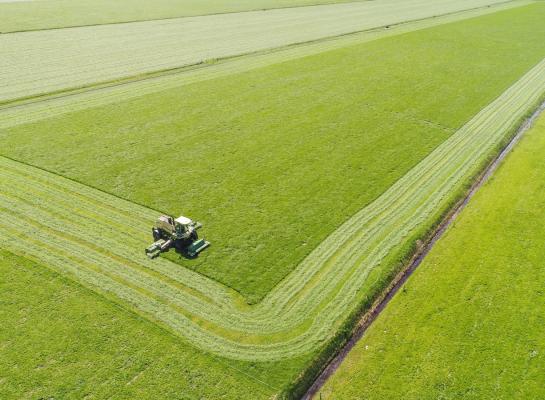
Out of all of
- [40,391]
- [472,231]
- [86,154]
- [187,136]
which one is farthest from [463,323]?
[86,154]

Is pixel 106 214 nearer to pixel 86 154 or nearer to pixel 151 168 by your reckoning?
pixel 151 168

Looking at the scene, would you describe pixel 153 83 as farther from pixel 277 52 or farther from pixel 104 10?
pixel 104 10

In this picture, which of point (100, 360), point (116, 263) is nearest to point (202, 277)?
point (116, 263)

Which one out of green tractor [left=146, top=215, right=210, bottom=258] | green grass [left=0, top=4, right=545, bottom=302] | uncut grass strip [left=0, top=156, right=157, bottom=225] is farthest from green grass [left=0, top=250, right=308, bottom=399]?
uncut grass strip [left=0, top=156, right=157, bottom=225]

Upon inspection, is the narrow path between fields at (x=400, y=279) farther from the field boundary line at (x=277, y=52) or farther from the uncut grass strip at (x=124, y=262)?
the field boundary line at (x=277, y=52)

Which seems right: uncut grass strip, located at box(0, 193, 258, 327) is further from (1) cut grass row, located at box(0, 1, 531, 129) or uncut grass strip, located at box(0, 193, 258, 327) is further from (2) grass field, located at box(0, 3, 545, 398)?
(1) cut grass row, located at box(0, 1, 531, 129)

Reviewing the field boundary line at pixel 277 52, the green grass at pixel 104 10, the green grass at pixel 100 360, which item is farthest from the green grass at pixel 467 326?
the green grass at pixel 104 10
